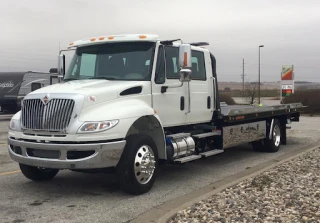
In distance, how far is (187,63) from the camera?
6.93 meters

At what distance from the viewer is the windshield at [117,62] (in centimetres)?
711

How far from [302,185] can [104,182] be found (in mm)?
3454

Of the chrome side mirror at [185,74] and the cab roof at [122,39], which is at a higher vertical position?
the cab roof at [122,39]

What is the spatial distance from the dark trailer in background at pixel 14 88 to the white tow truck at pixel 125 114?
17920 mm

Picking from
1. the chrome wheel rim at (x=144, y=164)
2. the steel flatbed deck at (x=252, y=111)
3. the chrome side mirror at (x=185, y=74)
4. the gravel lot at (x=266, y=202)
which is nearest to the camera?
the gravel lot at (x=266, y=202)

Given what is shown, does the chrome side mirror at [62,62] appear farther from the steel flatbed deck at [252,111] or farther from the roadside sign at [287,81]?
the roadside sign at [287,81]

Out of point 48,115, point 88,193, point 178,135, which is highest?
point 48,115

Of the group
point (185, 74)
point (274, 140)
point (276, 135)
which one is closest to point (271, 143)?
point (274, 140)

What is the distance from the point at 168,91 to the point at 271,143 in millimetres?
5073

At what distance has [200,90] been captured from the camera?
330 inches

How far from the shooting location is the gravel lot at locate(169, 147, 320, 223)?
5.01 m

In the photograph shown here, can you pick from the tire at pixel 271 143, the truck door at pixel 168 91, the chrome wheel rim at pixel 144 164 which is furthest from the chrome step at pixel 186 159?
the tire at pixel 271 143

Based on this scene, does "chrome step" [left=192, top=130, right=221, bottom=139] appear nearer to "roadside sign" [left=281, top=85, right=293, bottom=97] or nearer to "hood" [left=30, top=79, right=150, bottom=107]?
"hood" [left=30, top=79, right=150, bottom=107]

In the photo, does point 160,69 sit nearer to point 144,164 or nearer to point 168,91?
point 168,91
